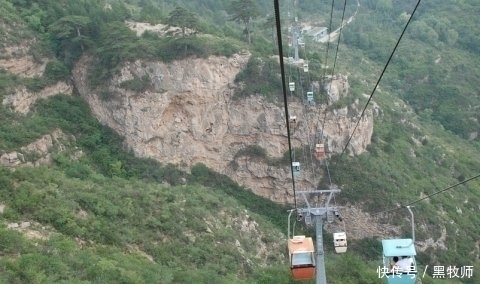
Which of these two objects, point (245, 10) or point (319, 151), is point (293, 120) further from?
point (245, 10)

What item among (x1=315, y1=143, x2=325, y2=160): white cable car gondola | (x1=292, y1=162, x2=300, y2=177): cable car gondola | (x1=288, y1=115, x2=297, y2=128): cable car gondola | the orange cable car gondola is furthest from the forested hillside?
the orange cable car gondola

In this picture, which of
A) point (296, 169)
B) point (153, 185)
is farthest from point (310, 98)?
point (153, 185)

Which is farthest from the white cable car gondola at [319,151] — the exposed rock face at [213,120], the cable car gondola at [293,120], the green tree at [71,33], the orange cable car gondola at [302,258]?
the orange cable car gondola at [302,258]

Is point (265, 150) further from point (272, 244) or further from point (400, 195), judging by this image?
point (400, 195)

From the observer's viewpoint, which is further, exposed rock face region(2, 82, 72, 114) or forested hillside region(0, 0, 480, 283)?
exposed rock face region(2, 82, 72, 114)

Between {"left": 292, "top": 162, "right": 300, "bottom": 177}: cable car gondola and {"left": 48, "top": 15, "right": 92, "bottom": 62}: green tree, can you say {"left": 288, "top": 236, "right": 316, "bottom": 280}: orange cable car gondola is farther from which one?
{"left": 48, "top": 15, "right": 92, "bottom": 62}: green tree

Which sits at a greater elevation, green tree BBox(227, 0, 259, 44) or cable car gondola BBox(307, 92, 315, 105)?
green tree BBox(227, 0, 259, 44)

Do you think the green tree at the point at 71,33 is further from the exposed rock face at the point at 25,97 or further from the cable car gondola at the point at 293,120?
the cable car gondola at the point at 293,120
